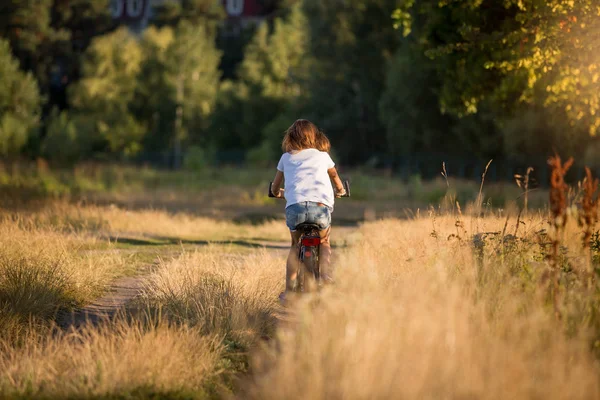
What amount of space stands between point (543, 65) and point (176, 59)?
166 ft

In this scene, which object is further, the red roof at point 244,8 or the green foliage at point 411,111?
the red roof at point 244,8

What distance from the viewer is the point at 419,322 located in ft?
18.5

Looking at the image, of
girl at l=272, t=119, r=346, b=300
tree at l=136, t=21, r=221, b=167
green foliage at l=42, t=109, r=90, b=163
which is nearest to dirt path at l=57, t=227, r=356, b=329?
girl at l=272, t=119, r=346, b=300

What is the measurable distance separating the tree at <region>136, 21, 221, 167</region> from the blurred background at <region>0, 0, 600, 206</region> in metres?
0.10

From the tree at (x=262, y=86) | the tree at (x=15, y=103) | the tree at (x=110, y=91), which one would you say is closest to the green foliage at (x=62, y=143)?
the tree at (x=15, y=103)

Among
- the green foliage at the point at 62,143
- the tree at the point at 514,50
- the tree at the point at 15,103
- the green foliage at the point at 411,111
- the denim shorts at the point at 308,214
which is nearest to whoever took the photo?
the denim shorts at the point at 308,214

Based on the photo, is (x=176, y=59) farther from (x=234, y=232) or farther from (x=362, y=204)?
(x=234, y=232)

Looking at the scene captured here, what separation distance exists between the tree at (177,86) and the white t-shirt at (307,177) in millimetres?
56256

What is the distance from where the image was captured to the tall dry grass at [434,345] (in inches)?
201

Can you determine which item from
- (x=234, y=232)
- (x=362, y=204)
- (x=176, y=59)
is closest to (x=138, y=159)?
(x=176, y=59)

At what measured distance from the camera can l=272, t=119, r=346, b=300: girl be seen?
28.2 ft

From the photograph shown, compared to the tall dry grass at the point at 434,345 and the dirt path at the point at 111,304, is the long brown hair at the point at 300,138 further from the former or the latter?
the tall dry grass at the point at 434,345

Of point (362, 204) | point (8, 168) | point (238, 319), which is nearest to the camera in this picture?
point (238, 319)

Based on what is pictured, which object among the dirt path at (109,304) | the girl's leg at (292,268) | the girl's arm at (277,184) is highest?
the girl's arm at (277,184)
